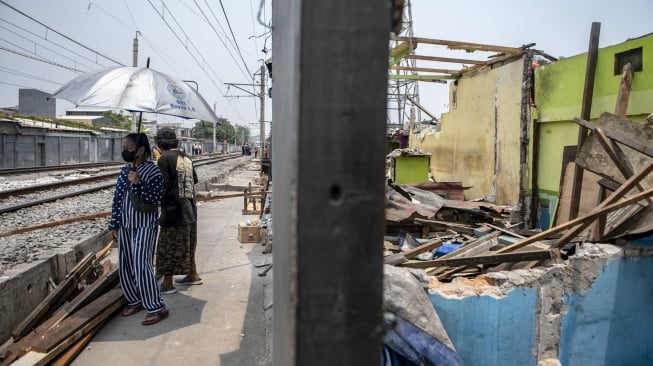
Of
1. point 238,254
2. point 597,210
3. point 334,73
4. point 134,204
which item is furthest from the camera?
point 238,254

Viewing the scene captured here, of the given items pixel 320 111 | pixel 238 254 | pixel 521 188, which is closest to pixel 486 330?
pixel 320 111

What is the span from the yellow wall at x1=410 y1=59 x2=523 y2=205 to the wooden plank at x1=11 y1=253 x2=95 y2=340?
7.41 m

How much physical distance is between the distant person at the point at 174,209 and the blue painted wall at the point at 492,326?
283 cm

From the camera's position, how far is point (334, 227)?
1005 millimetres

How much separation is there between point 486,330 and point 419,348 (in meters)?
0.95

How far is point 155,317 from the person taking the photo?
12.9 feet

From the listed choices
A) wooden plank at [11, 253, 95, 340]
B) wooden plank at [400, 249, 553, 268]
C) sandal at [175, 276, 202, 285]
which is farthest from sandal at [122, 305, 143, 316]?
wooden plank at [400, 249, 553, 268]

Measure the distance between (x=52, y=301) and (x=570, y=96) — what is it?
7515 mm

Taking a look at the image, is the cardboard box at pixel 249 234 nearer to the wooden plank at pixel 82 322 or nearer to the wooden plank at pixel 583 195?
the wooden plank at pixel 82 322

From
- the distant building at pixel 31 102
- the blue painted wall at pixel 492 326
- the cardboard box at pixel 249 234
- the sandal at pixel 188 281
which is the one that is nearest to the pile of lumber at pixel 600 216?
the blue painted wall at pixel 492 326

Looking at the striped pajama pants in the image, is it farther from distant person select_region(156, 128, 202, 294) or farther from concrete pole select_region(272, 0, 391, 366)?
concrete pole select_region(272, 0, 391, 366)

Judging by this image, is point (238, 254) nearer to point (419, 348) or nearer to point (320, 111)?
point (419, 348)

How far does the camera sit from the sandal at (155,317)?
3.87 metres

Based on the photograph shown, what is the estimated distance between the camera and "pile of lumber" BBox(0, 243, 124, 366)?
312 cm
